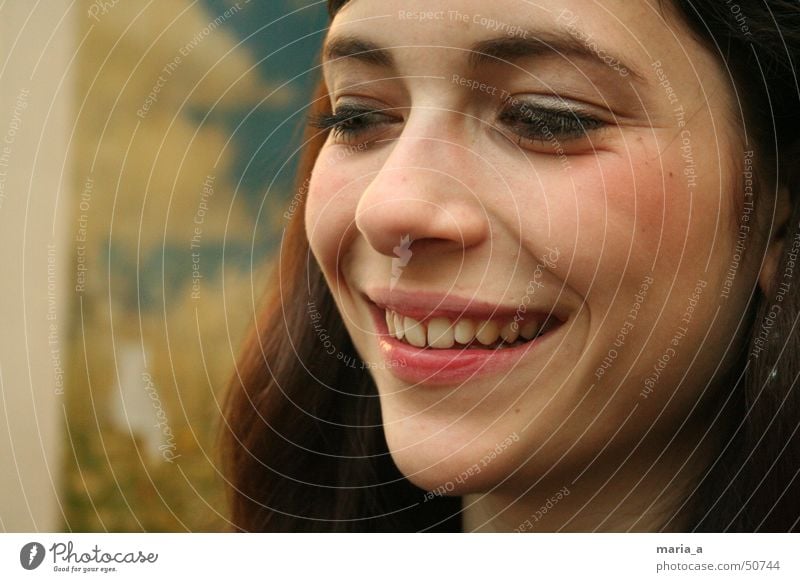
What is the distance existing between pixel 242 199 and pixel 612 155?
11.5 inches

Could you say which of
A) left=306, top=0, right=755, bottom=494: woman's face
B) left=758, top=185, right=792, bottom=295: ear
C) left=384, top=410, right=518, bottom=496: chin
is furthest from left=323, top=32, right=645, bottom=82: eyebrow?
left=384, top=410, right=518, bottom=496: chin

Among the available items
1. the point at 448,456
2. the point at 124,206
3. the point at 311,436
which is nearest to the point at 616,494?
the point at 448,456

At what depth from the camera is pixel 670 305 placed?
0.60m

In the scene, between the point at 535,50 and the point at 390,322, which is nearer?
the point at 535,50

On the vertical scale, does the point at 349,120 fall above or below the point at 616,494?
above

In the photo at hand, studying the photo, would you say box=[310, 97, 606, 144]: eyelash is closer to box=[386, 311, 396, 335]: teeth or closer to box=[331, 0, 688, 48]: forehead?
box=[331, 0, 688, 48]: forehead

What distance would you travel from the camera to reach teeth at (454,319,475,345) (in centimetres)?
64

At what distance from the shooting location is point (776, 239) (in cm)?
60

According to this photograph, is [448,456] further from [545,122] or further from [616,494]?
[545,122]

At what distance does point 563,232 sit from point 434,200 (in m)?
0.09

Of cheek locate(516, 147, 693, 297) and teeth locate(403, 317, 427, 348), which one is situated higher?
cheek locate(516, 147, 693, 297)

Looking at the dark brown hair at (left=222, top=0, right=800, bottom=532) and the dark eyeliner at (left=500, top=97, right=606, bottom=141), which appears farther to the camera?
the dark brown hair at (left=222, top=0, right=800, bottom=532)

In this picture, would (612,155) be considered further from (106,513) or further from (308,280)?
(106,513)
